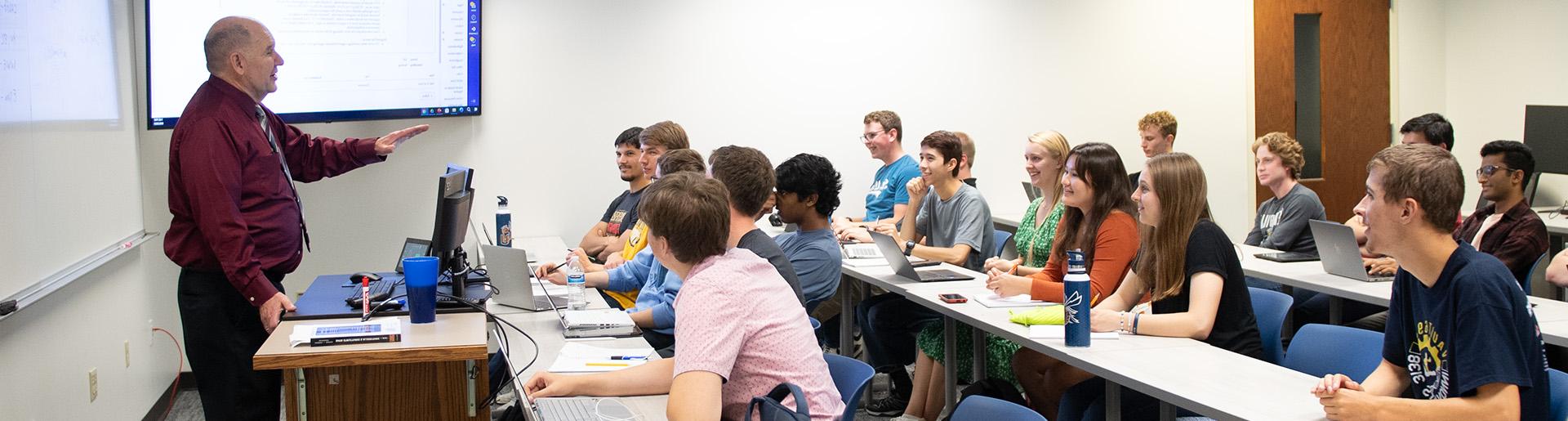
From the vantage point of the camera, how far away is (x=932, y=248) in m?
4.46

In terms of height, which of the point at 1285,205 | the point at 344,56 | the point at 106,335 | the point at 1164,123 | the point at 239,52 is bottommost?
the point at 106,335

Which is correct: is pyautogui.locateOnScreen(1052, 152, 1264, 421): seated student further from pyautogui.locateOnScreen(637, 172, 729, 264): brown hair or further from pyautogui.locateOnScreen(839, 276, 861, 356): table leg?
pyautogui.locateOnScreen(839, 276, 861, 356): table leg

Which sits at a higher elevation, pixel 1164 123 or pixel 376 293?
pixel 1164 123

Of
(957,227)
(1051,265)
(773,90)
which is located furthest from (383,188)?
(1051,265)

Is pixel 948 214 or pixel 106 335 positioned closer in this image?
pixel 106 335

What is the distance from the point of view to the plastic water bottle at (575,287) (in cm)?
319

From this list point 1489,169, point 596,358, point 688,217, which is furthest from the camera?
point 1489,169

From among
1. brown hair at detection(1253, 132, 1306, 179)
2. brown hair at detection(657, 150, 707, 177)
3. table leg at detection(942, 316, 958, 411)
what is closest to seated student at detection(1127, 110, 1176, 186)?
brown hair at detection(1253, 132, 1306, 179)

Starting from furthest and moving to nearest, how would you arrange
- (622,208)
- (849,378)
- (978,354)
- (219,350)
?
(622,208) → (978,354) → (219,350) → (849,378)

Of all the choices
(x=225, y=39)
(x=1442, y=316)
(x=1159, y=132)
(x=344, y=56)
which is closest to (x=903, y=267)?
(x=1442, y=316)

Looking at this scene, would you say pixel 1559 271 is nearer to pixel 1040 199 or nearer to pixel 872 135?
pixel 1040 199

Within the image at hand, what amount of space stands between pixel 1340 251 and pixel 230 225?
3483mm

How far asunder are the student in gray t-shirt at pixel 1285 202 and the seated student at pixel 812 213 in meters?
2.28

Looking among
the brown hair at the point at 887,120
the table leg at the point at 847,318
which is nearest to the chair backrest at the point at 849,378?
the table leg at the point at 847,318
